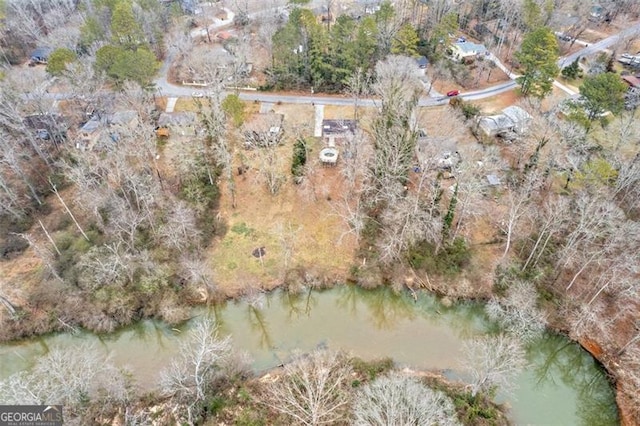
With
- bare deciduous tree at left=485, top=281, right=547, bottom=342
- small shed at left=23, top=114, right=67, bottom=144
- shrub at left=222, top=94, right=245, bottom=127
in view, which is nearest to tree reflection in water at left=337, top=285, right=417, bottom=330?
bare deciduous tree at left=485, top=281, right=547, bottom=342

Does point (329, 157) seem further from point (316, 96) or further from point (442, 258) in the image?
point (442, 258)

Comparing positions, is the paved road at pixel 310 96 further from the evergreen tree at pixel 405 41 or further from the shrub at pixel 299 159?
the shrub at pixel 299 159

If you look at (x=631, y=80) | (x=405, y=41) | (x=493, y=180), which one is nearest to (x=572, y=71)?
(x=631, y=80)

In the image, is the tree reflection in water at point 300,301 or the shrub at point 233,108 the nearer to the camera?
the tree reflection in water at point 300,301

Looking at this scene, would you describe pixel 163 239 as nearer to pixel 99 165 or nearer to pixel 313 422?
pixel 99 165

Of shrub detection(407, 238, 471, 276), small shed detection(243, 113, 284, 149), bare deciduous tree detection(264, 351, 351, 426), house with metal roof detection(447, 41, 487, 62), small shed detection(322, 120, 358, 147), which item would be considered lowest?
bare deciduous tree detection(264, 351, 351, 426)

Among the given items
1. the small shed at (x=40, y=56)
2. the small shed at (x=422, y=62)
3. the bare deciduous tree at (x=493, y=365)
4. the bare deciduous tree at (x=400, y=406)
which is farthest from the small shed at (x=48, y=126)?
the bare deciduous tree at (x=493, y=365)

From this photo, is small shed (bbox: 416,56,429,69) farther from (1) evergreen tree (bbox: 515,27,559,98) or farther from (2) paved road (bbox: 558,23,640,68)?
(2) paved road (bbox: 558,23,640,68)
